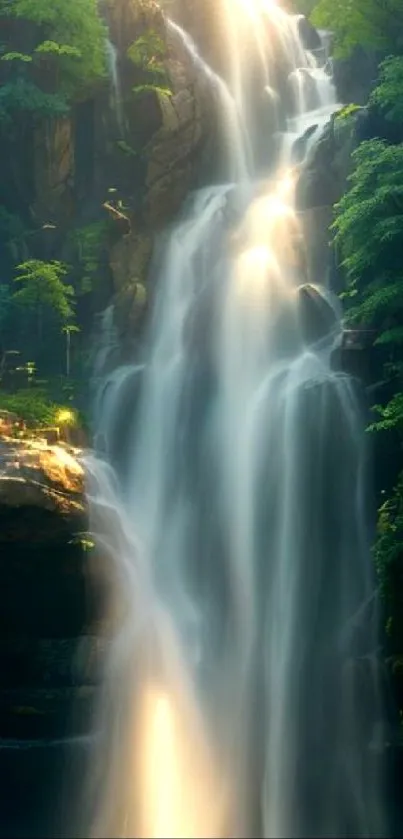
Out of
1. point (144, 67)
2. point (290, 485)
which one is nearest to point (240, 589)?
point (290, 485)

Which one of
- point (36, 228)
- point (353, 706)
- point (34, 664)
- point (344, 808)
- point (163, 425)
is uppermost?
point (36, 228)

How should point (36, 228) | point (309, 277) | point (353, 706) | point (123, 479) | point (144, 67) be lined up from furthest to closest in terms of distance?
point (144, 67), point (36, 228), point (309, 277), point (123, 479), point (353, 706)

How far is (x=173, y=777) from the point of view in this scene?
14055 millimetres

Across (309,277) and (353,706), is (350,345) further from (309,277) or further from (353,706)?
(353,706)

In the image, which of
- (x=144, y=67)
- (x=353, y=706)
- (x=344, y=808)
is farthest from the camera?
(x=144, y=67)

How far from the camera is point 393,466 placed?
17672 mm

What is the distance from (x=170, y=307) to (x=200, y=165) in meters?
7.91

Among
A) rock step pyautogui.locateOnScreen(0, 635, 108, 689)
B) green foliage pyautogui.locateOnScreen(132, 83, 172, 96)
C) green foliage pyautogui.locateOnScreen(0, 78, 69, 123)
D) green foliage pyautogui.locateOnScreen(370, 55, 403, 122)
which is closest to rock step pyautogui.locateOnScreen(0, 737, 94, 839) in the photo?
rock step pyautogui.locateOnScreen(0, 635, 108, 689)

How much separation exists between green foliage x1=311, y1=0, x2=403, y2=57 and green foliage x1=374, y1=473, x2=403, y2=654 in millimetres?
18234

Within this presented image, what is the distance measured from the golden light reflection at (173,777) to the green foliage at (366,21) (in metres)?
21.9

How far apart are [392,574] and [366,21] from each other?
19.8 metres

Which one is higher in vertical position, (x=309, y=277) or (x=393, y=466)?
(x=309, y=277)

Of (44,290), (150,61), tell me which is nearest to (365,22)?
(150,61)

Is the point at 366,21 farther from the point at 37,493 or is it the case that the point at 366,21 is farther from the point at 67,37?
the point at 37,493
